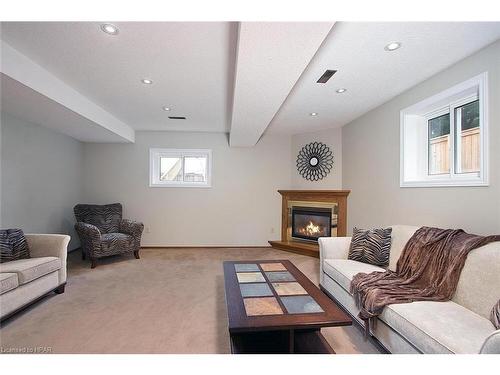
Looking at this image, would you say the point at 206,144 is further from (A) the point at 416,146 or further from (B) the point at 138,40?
(A) the point at 416,146

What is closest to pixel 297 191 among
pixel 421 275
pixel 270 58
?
pixel 421 275

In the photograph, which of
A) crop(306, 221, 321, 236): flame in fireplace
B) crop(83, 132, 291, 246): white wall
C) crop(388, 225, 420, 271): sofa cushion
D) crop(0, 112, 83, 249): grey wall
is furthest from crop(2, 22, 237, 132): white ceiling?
crop(306, 221, 321, 236): flame in fireplace

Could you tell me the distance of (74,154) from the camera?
4.52 m

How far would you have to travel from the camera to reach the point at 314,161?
4742 millimetres

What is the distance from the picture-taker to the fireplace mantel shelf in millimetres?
4242

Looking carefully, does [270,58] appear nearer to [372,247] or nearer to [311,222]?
[372,247]

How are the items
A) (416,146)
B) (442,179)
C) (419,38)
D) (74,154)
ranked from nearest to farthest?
(419,38) < (442,179) < (416,146) < (74,154)

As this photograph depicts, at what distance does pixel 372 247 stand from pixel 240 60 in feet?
7.35

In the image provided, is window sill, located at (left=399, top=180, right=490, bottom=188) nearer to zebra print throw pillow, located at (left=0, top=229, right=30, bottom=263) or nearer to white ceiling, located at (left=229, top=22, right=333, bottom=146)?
white ceiling, located at (left=229, top=22, right=333, bottom=146)

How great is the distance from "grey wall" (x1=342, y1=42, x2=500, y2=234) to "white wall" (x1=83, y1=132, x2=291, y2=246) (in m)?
1.58

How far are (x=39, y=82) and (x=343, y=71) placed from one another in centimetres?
297

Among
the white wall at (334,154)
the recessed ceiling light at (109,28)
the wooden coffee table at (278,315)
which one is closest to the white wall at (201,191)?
the white wall at (334,154)

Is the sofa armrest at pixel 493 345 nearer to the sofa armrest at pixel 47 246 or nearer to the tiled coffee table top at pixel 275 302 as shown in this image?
the tiled coffee table top at pixel 275 302
